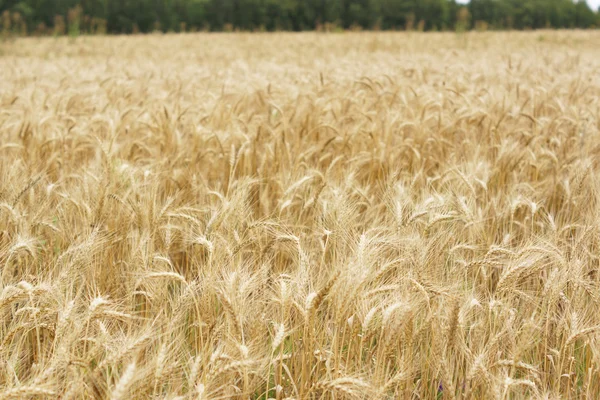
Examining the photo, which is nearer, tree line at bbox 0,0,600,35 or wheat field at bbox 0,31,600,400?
wheat field at bbox 0,31,600,400

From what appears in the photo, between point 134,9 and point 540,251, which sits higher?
point 134,9

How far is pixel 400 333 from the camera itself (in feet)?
4.84

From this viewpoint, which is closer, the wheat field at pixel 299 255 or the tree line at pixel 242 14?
the wheat field at pixel 299 255

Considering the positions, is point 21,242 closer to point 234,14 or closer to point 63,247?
point 63,247

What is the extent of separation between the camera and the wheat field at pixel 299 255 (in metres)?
1.38

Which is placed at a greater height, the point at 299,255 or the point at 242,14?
the point at 242,14

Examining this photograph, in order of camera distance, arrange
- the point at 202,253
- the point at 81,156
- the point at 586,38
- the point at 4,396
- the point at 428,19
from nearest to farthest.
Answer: the point at 4,396 < the point at 202,253 < the point at 81,156 < the point at 586,38 < the point at 428,19

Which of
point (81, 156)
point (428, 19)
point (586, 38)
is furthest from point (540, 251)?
point (428, 19)

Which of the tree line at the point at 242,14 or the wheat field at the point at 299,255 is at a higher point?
the tree line at the point at 242,14

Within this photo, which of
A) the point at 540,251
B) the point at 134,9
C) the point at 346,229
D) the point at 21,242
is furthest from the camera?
the point at 134,9

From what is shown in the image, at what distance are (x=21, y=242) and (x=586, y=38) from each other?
2193cm

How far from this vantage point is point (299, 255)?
175 cm

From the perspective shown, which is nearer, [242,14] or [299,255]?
[299,255]

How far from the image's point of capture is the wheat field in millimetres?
1384
